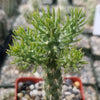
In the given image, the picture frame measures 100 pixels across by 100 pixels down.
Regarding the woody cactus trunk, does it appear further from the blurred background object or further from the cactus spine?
the cactus spine

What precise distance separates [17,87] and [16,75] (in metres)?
0.28

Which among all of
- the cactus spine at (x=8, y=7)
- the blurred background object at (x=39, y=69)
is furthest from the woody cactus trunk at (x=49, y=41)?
the cactus spine at (x=8, y=7)

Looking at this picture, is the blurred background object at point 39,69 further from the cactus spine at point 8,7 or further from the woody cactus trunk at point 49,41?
the woody cactus trunk at point 49,41

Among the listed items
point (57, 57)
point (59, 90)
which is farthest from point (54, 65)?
point (59, 90)

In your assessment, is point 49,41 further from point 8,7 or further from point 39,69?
point 8,7

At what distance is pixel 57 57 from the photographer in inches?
36.1

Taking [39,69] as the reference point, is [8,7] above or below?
above

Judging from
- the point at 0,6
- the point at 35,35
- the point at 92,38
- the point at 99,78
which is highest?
the point at 0,6

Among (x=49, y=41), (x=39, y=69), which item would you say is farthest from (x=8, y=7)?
(x=49, y=41)

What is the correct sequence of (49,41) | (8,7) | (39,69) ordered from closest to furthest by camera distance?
1. (49,41)
2. (39,69)
3. (8,7)

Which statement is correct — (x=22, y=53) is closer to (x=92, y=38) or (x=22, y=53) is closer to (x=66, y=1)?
(x=92, y=38)

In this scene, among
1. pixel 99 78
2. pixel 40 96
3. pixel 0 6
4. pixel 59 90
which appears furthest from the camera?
pixel 0 6

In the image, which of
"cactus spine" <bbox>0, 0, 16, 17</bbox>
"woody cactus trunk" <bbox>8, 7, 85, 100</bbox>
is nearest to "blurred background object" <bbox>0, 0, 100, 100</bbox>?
"cactus spine" <bbox>0, 0, 16, 17</bbox>

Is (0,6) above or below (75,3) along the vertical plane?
below
